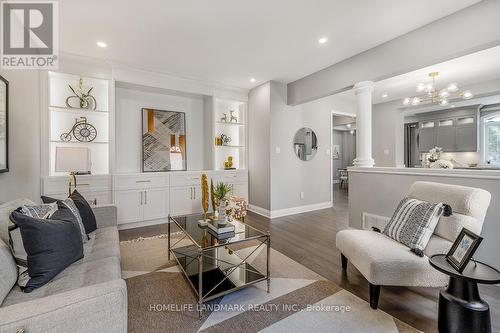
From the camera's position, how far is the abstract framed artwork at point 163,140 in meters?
4.29

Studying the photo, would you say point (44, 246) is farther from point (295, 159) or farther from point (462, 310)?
point (295, 159)

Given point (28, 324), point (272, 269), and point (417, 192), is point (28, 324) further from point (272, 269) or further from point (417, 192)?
point (417, 192)

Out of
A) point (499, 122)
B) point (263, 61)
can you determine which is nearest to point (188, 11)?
point (263, 61)

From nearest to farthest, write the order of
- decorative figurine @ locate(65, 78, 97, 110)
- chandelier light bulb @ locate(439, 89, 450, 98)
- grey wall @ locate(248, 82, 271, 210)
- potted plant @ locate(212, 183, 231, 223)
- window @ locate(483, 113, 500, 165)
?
potted plant @ locate(212, 183, 231, 223)
decorative figurine @ locate(65, 78, 97, 110)
chandelier light bulb @ locate(439, 89, 450, 98)
grey wall @ locate(248, 82, 271, 210)
window @ locate(483, 113, 500, 165)

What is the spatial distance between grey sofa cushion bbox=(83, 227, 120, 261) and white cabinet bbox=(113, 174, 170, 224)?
1.45 m

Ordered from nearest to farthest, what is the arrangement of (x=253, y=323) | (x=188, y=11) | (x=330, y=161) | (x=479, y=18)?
(x=253, y=323), (x=479, y=18), (x=188, y=11), (x=330, y=161)

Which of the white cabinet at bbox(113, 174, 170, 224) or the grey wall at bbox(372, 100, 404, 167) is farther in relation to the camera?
the grey wall at bbox(372, 100, 404, 167)

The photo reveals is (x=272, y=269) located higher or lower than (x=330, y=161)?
lower

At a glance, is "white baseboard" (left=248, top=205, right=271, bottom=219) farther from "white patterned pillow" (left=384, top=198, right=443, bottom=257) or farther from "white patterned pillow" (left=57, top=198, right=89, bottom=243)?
"white patterned pillow" (left=57, top=198, right=89, bottom=243)

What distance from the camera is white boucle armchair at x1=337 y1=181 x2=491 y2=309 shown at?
1713 mm

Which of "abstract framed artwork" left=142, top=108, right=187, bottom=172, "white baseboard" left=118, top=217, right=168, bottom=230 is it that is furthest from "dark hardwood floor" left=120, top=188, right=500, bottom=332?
"abstract framed artwork" left=142, top=108, right=187, bottom=172

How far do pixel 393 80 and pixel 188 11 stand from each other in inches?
155

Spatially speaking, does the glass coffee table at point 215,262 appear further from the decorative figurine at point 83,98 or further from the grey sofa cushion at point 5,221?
the decorative figurine at point 83,98

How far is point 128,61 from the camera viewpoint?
11.7 ft
